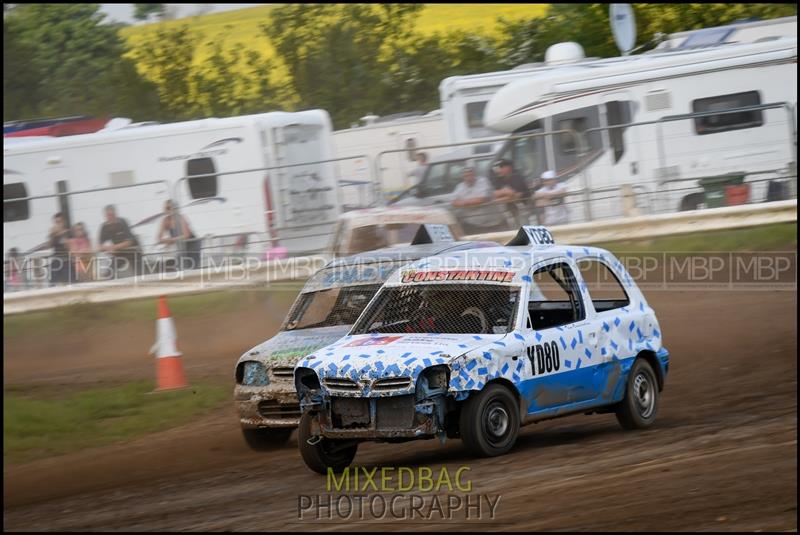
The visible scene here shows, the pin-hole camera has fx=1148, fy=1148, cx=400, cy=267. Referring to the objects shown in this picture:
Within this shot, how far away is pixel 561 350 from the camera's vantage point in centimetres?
830

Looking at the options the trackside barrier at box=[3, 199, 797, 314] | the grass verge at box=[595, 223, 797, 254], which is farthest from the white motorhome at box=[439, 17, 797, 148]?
the grass verge at box=[595, 223, 797, 254]

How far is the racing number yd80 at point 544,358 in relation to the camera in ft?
26.5

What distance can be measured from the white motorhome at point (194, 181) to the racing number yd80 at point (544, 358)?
9070mm

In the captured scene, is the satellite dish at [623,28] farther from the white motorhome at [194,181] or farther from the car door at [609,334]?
the car door at [609,334]

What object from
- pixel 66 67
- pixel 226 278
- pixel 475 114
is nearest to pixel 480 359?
pixel 226 278

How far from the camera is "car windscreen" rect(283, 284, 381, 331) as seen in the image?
9.87 meters

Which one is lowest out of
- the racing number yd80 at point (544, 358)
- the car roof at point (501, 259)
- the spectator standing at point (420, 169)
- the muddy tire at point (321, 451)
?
the muddy tire at point (321, 451)

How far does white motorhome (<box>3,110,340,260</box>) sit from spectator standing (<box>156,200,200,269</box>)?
0.13 metres

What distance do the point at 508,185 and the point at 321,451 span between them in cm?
943

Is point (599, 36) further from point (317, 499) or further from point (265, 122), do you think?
point (317, 499)

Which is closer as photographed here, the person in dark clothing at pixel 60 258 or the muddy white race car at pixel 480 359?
the muddy white race car at pixel 480 359

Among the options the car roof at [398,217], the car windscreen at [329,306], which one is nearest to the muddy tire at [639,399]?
the car windscreen at [329,306]

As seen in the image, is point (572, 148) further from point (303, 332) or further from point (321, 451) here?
point (321, 451)

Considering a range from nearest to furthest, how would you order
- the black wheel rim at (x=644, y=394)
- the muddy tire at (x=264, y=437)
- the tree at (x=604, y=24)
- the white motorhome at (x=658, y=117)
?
1. the black wheel rim at (x=644, y=394)
2. the muddy tire at (x=264, y=437)
3. the white motorhome at (x=658, y=117)
4. the tree at (x=604, y=24)
